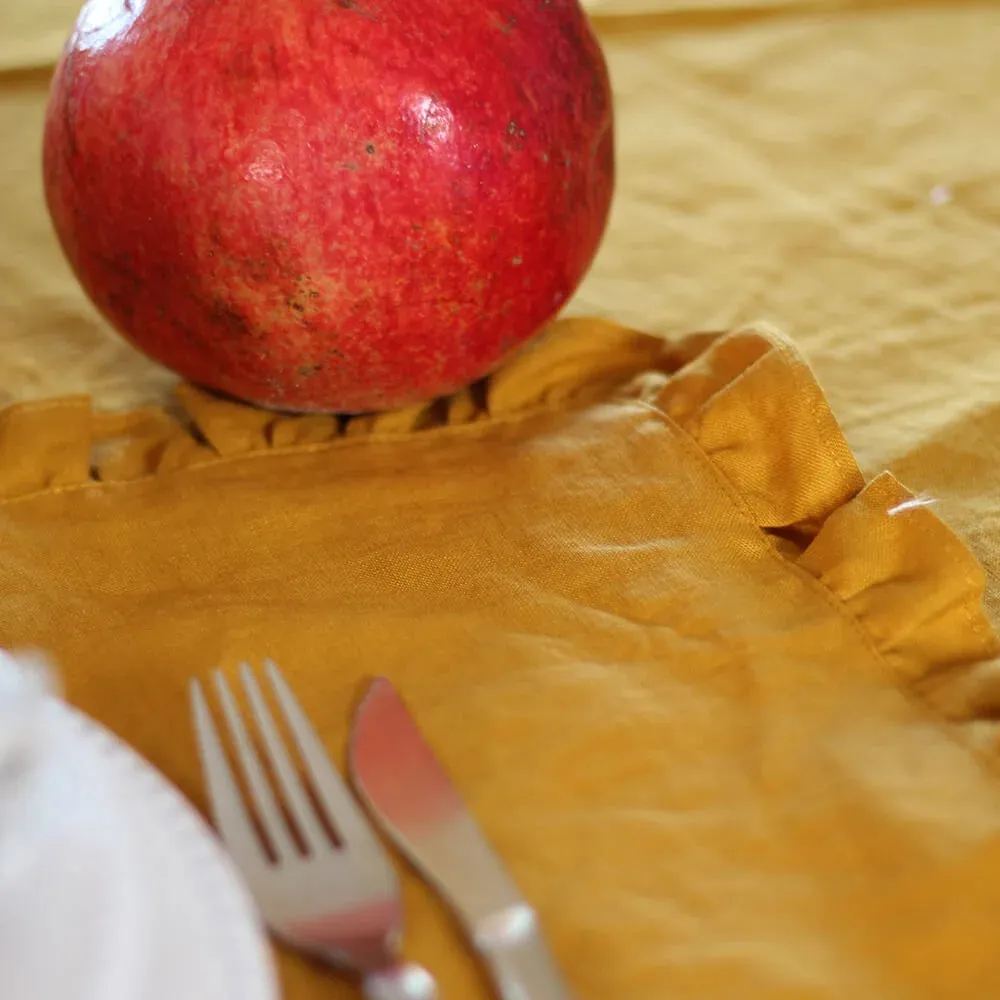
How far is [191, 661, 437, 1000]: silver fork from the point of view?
35 centimetres

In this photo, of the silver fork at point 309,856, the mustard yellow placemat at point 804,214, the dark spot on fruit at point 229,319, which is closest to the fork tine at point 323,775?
the silver fork at point 309,856

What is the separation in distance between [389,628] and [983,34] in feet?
2.60

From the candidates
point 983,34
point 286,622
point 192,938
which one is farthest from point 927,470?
point 983,34

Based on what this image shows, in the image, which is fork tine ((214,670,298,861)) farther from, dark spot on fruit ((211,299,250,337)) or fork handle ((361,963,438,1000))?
dark spot on fruit ((211,299,250,337))

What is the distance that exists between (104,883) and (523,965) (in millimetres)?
118

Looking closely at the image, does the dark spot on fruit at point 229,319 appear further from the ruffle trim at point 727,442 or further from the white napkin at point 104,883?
the white napkin at point 104,883

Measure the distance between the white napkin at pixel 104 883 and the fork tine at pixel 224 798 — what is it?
54mm

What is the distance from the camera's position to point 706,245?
2.55ft

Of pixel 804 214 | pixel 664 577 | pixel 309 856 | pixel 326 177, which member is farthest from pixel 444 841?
pixel 804 214

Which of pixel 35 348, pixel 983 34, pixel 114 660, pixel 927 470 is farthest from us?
pixel 983 34

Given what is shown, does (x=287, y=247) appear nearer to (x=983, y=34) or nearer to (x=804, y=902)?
(x=804, y=902)

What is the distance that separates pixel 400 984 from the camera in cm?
34

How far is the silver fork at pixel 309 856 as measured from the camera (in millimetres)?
347

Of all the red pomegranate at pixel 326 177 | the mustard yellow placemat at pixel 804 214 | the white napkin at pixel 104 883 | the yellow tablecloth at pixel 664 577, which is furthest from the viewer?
the mustard yellow placemat at pixel 804 214
